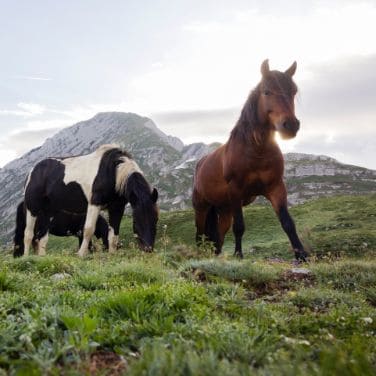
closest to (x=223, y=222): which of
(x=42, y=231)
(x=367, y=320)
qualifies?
(x=42, y=231)

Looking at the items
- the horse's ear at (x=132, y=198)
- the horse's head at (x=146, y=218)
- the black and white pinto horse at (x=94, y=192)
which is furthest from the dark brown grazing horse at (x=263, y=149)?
the horse's ear at (x=132, y=198)

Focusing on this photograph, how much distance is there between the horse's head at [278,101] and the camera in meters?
9.32

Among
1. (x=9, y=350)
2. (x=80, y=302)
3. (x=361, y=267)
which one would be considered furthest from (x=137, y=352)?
(x=361, y=267)

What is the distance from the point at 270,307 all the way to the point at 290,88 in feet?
20.3

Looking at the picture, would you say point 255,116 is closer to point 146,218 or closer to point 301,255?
point 301,255

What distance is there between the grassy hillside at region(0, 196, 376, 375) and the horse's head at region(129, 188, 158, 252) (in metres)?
2.51

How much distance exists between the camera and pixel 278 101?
9672 millimetres

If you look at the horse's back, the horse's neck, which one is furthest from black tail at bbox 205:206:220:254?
the horse's neck

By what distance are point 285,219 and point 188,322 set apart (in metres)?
6.62

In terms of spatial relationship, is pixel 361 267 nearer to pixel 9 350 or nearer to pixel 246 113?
pixel 246 113

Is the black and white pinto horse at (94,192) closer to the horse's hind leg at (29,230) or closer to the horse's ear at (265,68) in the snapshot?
the horse's hind leg at (29,230)

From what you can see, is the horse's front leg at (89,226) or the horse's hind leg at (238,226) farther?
the horse's front leg at (89,226)

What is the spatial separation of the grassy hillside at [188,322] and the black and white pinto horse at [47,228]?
6903mm

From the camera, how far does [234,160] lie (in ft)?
35.6
